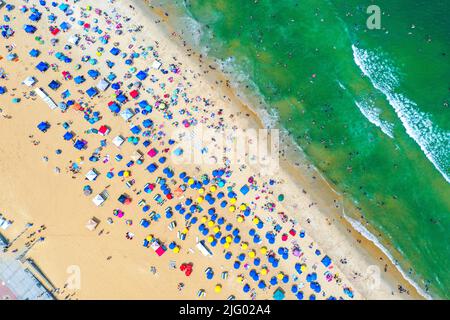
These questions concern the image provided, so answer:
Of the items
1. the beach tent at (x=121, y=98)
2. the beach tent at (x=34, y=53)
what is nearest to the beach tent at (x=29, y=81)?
the beach tent at (x=34, y=53)

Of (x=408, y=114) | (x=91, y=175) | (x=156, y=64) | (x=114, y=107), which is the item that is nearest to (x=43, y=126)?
(x=91, y=175)

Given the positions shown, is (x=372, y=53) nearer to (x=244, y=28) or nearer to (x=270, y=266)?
(x=244, y=28)

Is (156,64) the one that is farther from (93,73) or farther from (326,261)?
(326,261)

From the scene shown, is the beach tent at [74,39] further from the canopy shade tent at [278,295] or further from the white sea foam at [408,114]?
the canopy shade tent at [278,295]

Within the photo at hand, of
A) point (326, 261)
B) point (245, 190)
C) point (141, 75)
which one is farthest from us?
point (141, 75)
